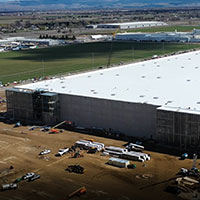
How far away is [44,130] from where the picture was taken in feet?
142

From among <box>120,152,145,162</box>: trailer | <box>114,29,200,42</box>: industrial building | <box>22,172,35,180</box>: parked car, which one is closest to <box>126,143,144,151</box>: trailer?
<box>120,152,145,162</box>: trailer

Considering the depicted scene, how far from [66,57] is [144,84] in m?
53.5

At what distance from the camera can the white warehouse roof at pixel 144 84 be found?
138ft

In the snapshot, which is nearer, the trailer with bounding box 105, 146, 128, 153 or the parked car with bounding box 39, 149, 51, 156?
the trailer with bounding box 105, 146, 128, 153

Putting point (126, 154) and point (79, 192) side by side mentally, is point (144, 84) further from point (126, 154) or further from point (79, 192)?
point (79, 192)

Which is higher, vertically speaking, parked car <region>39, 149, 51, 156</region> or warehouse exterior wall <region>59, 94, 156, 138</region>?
warehouse exterior wall <region>59, 94, 156, 138</region>

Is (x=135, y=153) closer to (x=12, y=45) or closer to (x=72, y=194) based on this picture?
(x=72, y=194)

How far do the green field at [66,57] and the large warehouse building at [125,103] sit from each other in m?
26.1

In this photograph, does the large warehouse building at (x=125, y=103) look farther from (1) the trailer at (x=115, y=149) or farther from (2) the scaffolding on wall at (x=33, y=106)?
(1) the trailer at (x=115, y=149)

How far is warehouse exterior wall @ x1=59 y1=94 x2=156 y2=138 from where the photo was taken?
130 ft

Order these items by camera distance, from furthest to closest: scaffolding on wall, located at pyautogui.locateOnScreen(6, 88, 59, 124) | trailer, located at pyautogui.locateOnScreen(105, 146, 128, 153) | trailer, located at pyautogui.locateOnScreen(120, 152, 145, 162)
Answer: scaffolding on wall, located at pyautogui.locateOnScreen(6, 88, 59, 124) → trailer, located at pyautogui.locateOnScreen(105, 146, 128, 153) → trailer, located at pyautogui.locateOnScreen(120, 152, 145, 162)

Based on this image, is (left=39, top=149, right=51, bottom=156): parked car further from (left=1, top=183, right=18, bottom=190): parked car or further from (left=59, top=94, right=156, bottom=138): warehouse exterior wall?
(left=59, top=94, right=156, bottom=138): warehouse exterior wall

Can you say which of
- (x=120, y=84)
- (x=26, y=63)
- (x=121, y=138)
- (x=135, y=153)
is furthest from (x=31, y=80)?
(x=135, y=153)

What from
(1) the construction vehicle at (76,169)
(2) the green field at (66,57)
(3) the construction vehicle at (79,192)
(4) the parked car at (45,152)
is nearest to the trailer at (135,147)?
(1) the construction vehicle at (76,169)
